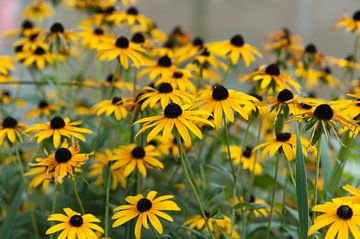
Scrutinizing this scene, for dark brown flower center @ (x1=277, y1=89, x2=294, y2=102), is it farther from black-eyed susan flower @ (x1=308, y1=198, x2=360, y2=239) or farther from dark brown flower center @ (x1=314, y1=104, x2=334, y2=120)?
black-eyed susan flower @ (x1=308, y1=198, x2=360, y2=239)

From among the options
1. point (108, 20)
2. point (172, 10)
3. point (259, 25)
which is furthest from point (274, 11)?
point (108, 20)

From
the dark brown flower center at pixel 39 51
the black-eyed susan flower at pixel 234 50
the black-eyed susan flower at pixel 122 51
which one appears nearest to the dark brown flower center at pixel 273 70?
the black-eyed susan flower at pixel 234 50

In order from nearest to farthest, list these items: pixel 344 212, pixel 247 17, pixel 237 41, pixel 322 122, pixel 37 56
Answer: pixel 344 212
pixel 322 122
pixel 237 41
pixel 37 56
pixel 247 17

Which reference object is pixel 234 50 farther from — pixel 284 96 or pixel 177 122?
pixel 177 122

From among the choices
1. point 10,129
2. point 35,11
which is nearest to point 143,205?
point 10,129

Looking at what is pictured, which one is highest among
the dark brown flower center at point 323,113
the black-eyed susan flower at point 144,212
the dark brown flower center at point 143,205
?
the dark brown flower center at point 323,113

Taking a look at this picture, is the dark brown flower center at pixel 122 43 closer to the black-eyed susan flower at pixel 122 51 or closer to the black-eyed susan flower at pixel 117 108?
the black-eyed susan flower at pixel 122 51
